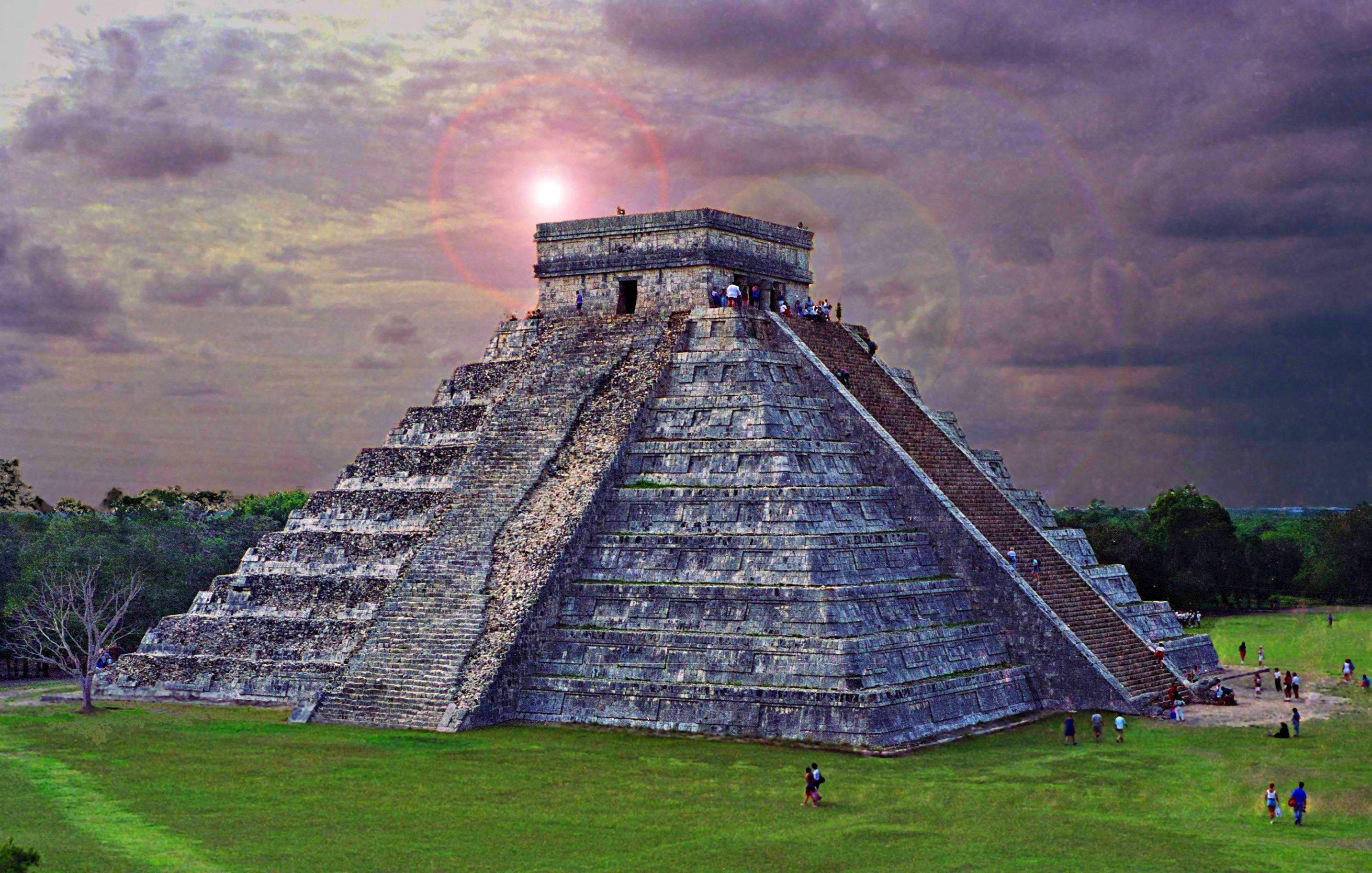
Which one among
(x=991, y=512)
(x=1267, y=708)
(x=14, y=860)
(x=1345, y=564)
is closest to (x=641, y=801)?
(x=14, y=860)

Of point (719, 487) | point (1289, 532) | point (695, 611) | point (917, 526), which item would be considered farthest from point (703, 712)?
point (1289, 532)

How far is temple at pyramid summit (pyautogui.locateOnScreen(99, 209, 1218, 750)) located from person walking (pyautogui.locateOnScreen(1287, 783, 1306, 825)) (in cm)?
900

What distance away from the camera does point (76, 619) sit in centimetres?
5316

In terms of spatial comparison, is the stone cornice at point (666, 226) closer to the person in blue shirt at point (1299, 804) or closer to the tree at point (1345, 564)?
the person in blue shirt at point (1299, 804)

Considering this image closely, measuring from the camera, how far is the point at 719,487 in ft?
126

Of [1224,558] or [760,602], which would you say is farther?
[1224,558]

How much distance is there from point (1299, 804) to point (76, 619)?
1722 inches

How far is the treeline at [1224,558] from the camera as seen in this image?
72.3m

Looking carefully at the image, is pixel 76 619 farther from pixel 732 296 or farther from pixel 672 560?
pixel 732 296

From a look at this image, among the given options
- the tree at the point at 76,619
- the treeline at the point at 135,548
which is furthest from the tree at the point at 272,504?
the tree at the point at 76,619

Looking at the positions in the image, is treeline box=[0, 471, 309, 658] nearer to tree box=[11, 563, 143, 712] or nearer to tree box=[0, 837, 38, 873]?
tree box=[11, 563, 143, 712]

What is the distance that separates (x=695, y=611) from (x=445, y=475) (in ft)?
35.3

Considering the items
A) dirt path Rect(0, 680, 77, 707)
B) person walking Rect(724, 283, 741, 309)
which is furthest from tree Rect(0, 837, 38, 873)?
person walking Rect(724, 283, 741, 309)

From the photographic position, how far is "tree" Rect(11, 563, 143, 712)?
40188 millimetres
